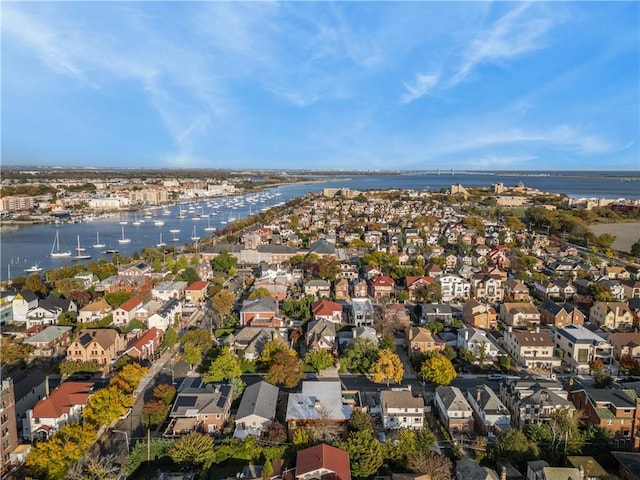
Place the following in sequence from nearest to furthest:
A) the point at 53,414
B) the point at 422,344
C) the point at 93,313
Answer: the point at 53,414
the point at 422,344
the point at 93,313

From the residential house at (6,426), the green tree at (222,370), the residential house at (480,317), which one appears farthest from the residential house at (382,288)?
the residential house at (6,426)

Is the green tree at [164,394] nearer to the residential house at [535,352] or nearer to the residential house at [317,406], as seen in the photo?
the residential house at [317,406]

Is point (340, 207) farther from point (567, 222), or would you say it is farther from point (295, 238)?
point (567, 222)

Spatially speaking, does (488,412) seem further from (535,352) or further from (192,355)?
(192,355)

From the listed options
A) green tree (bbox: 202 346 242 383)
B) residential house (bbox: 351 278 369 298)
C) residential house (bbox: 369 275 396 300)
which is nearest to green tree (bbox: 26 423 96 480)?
green tree (bbox: 202 346 242 383)

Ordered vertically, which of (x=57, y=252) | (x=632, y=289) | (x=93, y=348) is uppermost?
(x=632, y=289)

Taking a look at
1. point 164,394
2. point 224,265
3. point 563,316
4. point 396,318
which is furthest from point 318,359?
point 224,265
